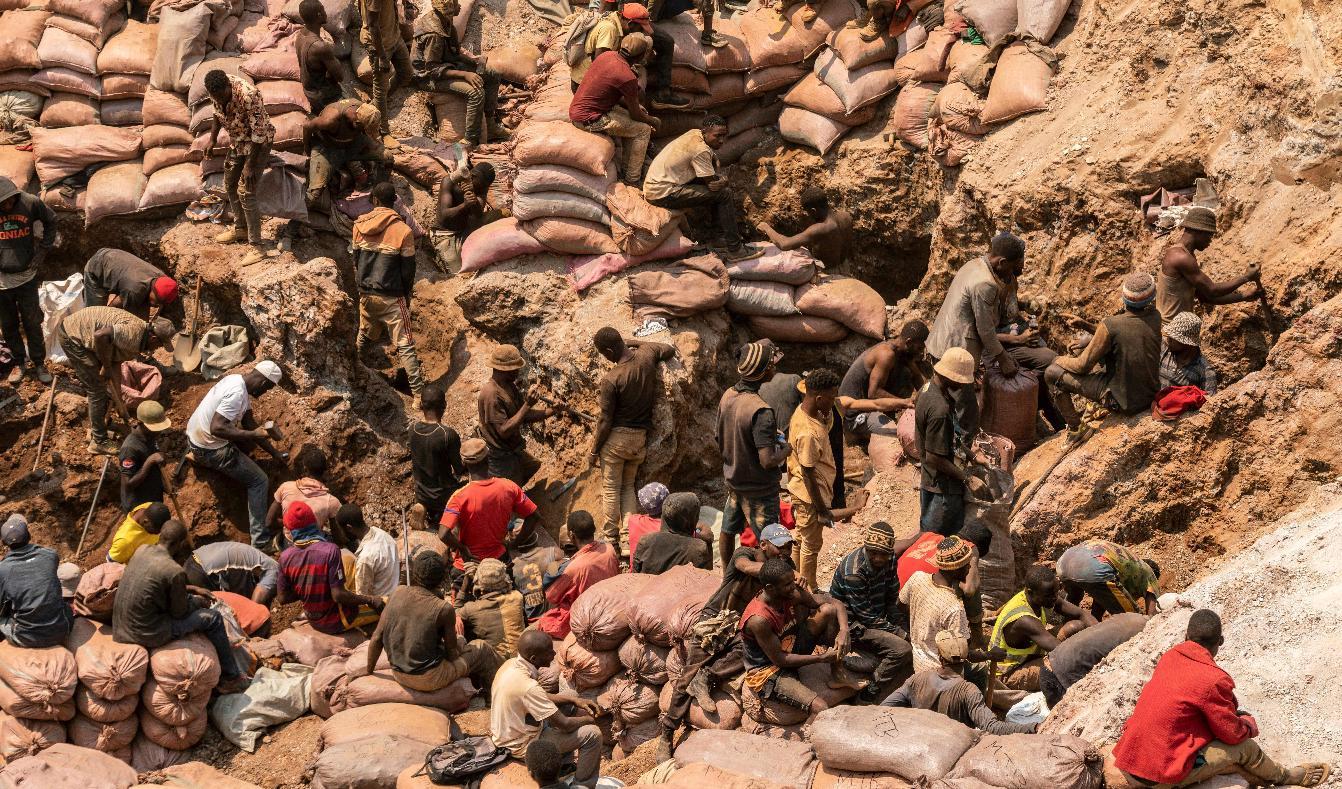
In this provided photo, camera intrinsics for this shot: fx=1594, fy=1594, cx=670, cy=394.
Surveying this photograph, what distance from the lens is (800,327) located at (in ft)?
39.8

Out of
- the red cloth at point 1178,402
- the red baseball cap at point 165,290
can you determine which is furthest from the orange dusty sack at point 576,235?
the red cloth at point 1178,402

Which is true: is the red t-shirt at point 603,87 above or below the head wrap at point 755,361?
above

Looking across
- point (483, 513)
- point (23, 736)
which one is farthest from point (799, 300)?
point (23, 736)

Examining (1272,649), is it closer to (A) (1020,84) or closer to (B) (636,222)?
(A) (1020,84)

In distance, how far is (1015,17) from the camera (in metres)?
11.9

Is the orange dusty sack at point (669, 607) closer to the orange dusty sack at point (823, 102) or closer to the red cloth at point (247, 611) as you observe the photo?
the red cloth at point (247, 611)

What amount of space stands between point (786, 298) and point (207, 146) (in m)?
4.68

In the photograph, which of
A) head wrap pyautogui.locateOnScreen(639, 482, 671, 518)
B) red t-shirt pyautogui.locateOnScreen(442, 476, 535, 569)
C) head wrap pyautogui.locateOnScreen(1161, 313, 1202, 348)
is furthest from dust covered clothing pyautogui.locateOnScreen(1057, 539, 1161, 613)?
red t-shirt pyautogui.locateOnScreen(442, 476, 535, 569)

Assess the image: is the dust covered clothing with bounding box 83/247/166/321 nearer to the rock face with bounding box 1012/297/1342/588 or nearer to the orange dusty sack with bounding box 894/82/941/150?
the orange dusty sack with bounding box 894/82/941/150

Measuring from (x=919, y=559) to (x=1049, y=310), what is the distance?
2.81 m

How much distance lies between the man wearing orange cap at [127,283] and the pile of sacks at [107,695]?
3.16 metres

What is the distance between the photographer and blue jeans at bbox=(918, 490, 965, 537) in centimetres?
944

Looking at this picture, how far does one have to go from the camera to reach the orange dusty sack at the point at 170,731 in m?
9.27

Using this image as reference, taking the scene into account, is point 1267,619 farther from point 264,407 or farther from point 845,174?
point 264,407
